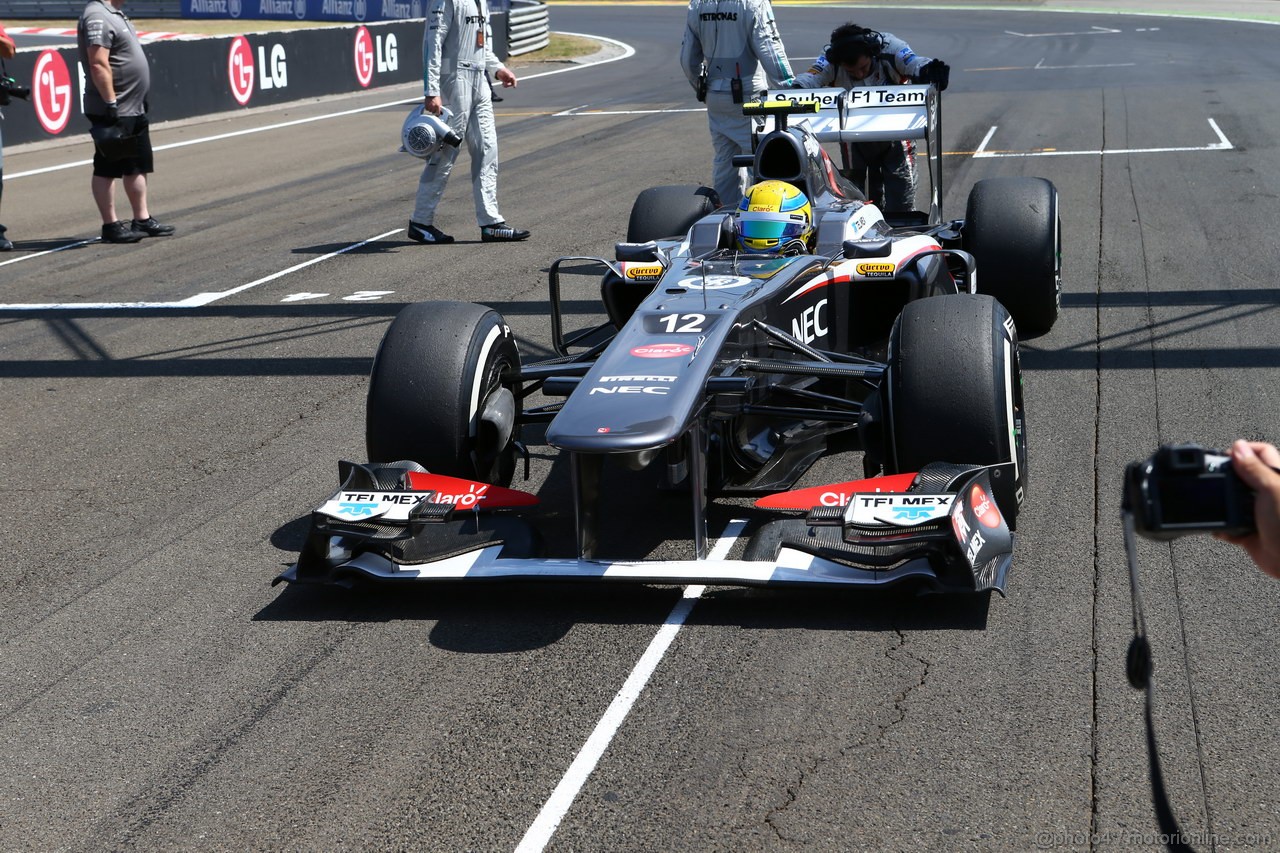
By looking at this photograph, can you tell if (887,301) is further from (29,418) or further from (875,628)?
(29,418)

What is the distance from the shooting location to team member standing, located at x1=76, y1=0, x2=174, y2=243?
476 inches

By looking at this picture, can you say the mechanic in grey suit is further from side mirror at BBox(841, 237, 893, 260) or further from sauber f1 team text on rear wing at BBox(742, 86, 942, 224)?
side mirror at BBox(841, 237, 893, 260)

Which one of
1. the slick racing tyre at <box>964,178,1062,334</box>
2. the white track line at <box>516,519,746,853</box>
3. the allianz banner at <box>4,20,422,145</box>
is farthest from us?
the allianz banner at <box>4,20,422,145</box>

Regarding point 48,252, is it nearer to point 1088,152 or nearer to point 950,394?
point 950,394

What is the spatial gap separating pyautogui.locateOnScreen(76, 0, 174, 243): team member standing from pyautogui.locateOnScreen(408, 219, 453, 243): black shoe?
2373 mm

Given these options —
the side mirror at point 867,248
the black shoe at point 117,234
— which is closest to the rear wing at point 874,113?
the side mirror at point 867,248

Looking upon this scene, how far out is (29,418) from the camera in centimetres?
764

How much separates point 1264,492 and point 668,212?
249 inches

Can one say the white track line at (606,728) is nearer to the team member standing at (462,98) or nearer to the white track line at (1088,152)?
the team member standing at (462,98)

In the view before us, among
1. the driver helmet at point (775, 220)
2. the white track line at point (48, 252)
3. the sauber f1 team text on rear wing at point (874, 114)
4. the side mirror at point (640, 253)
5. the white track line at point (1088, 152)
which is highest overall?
the sauber f1 team text on rear wing at point (874, 114)

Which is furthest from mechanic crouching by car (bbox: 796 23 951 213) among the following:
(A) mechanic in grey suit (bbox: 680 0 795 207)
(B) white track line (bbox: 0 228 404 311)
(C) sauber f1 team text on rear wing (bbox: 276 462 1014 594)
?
(C) sauber f1 team text on rear wing (bbox: 276 462 1014 594)

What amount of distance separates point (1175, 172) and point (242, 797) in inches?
498

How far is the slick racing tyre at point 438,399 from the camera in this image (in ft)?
17.6

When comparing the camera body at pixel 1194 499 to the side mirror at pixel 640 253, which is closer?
the camera body at pixel 1194 499
